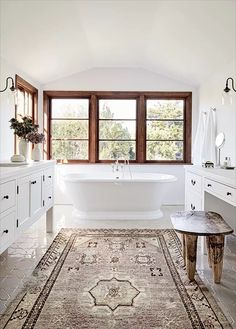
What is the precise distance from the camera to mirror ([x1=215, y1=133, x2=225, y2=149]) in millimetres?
4508

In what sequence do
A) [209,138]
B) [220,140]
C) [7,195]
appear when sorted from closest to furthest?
[7,195]
[220,140]
[209,138]

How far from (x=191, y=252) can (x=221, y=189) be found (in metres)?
0.57

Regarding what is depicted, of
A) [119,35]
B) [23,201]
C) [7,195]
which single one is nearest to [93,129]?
[119,35]

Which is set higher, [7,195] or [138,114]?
[138,114]

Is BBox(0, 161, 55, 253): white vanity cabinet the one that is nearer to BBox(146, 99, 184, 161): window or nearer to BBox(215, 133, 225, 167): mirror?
BBox(215, 133, 225, 167): mirror

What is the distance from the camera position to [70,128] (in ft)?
20.1

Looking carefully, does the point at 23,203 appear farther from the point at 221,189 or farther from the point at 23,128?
the point at 221,189

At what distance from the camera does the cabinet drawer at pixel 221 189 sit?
99.1 inches

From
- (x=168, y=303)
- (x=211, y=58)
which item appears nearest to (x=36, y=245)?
(x=168, y=303)

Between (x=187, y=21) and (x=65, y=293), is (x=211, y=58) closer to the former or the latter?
(x=187, y=21)

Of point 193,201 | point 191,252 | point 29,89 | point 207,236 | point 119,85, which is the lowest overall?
point 191,252

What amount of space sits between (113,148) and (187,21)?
115 inches

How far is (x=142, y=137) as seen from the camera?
19.8 ft

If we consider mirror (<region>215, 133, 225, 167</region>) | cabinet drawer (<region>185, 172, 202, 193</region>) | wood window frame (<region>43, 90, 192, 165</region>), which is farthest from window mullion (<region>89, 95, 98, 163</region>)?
cabinet drawer (<region>185, 172, 202, 193</region>)
